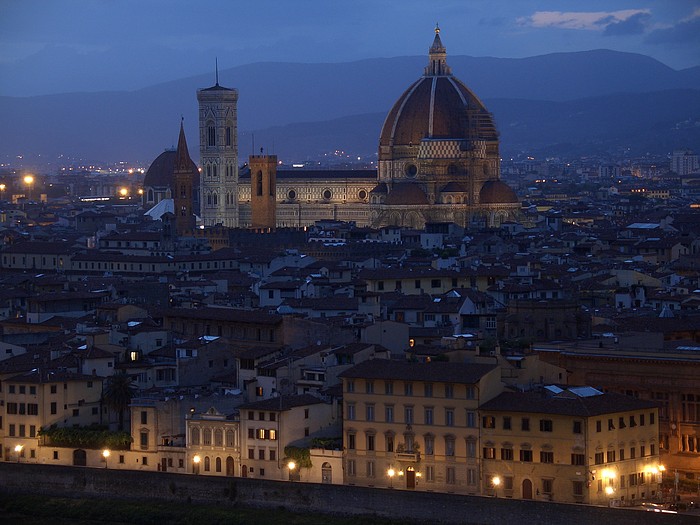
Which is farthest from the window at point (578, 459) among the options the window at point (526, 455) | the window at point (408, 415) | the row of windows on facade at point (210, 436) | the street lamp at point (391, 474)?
the row of windows on facade at point (210, 436)

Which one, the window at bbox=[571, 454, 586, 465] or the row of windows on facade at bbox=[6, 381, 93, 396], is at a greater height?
the row of windows on facade at bbox=[6, 381, 93, 396]

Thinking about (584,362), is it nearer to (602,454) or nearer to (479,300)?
(602,454)

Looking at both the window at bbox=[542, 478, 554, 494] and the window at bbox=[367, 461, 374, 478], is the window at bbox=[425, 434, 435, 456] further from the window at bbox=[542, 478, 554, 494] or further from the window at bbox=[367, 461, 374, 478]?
the window at bbox=[542, 478, 554, 494]

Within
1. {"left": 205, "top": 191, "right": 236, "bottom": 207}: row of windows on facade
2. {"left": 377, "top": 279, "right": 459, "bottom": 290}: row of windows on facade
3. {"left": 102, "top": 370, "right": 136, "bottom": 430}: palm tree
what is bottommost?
{"left": 102, "top": 370, "right": 136, "bottom": 430}: palm tree

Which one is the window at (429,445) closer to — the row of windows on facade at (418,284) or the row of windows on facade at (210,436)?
the row of windows on facade at (210,436)

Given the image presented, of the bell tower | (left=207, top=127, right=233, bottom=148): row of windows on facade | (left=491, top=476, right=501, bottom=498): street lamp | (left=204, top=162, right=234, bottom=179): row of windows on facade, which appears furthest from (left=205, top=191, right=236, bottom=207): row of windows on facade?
(left=491, top=476, right=501, bottom=498): street lamp

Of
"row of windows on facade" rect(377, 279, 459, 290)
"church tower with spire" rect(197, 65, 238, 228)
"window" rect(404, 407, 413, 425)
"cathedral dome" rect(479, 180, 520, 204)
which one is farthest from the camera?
"church tower with spire" rect(197, 65, 238, 228)
